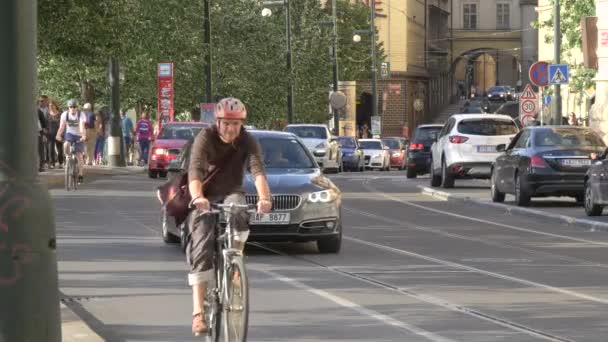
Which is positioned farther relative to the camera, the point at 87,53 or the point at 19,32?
the point at 87,53

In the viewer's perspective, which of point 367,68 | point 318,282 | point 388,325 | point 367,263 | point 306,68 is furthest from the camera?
point 367,68

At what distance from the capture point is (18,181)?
8.63 meters

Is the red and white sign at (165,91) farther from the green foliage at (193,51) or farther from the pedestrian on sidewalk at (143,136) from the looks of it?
the green foliage at (193,51)

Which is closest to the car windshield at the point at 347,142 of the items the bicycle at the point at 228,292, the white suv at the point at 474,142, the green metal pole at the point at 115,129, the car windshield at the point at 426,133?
the green metal pole at the point at 115,129

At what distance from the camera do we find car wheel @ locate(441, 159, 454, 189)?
4288 cm

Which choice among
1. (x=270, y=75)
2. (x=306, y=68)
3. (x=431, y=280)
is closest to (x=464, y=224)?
(x=431, y=280)

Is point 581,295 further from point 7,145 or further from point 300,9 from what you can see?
point 300,9

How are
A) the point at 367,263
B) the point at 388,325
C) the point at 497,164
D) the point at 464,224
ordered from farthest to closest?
the point at 497,164, the point at 464,224, the point at 367,263, the point at 388,325

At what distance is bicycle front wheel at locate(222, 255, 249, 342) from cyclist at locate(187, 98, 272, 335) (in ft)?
1.02

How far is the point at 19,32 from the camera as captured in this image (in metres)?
8.62

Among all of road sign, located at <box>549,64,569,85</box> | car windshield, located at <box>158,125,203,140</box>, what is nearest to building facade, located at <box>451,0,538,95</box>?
car windshield, located at <box>158,125,203,140</box>

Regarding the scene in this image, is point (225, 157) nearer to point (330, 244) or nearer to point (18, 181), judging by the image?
point (18, 181)

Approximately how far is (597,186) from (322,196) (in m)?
9.24

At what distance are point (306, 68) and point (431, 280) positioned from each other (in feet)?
236
